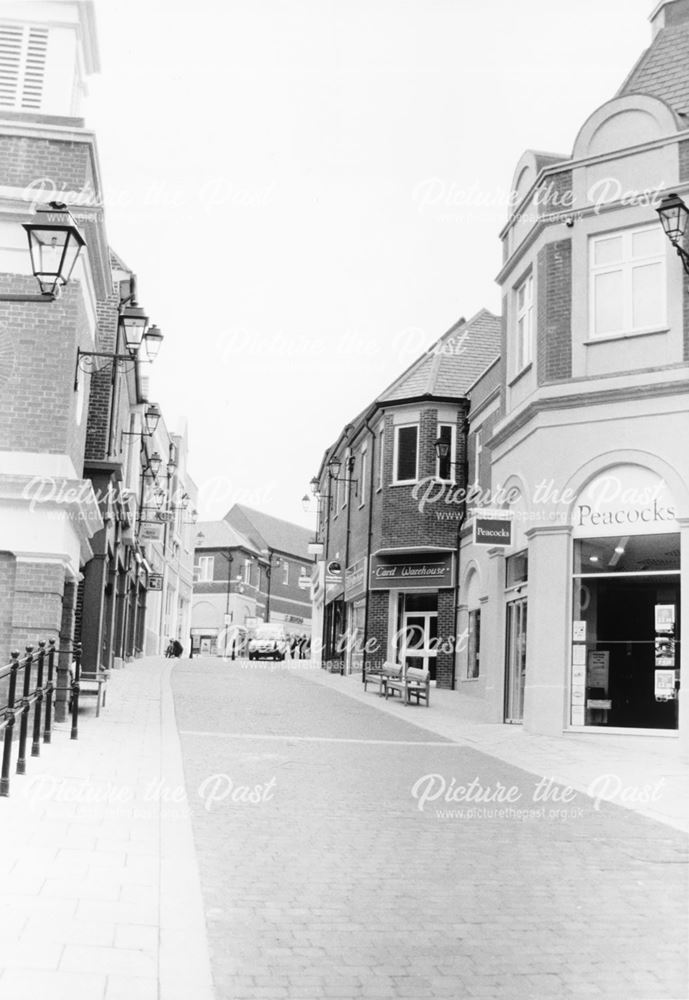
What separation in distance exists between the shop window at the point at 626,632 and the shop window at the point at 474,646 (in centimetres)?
1017

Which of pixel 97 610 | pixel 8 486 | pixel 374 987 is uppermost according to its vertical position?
pixel 8 486

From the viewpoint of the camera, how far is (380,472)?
29.8 metres

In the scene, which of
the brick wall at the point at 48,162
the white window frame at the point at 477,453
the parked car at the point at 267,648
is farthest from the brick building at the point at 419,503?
the parked car at the point at 267,648

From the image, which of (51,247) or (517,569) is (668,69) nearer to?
(517,569)

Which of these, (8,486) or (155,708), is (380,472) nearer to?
(155,708)

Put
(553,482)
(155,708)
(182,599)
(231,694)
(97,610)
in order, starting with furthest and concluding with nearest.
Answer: (182,599), (231,694), (97,610), (155,708), (553,482)

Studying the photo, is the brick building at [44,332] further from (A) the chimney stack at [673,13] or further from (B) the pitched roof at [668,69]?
(A) the chimney stack at [673,13]

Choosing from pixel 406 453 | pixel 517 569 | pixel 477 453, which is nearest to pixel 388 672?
pixel 517 569

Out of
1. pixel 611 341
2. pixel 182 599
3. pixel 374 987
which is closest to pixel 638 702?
pixel 611 341

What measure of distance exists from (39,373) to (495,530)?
7.56m

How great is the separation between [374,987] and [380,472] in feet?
82.9

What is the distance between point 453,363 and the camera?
29.9 m

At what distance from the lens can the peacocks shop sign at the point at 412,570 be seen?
90.9 feet

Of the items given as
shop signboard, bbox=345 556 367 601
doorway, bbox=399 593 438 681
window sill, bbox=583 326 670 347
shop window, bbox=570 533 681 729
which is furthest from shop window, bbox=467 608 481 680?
window sill, bbox=583 326 670 347
